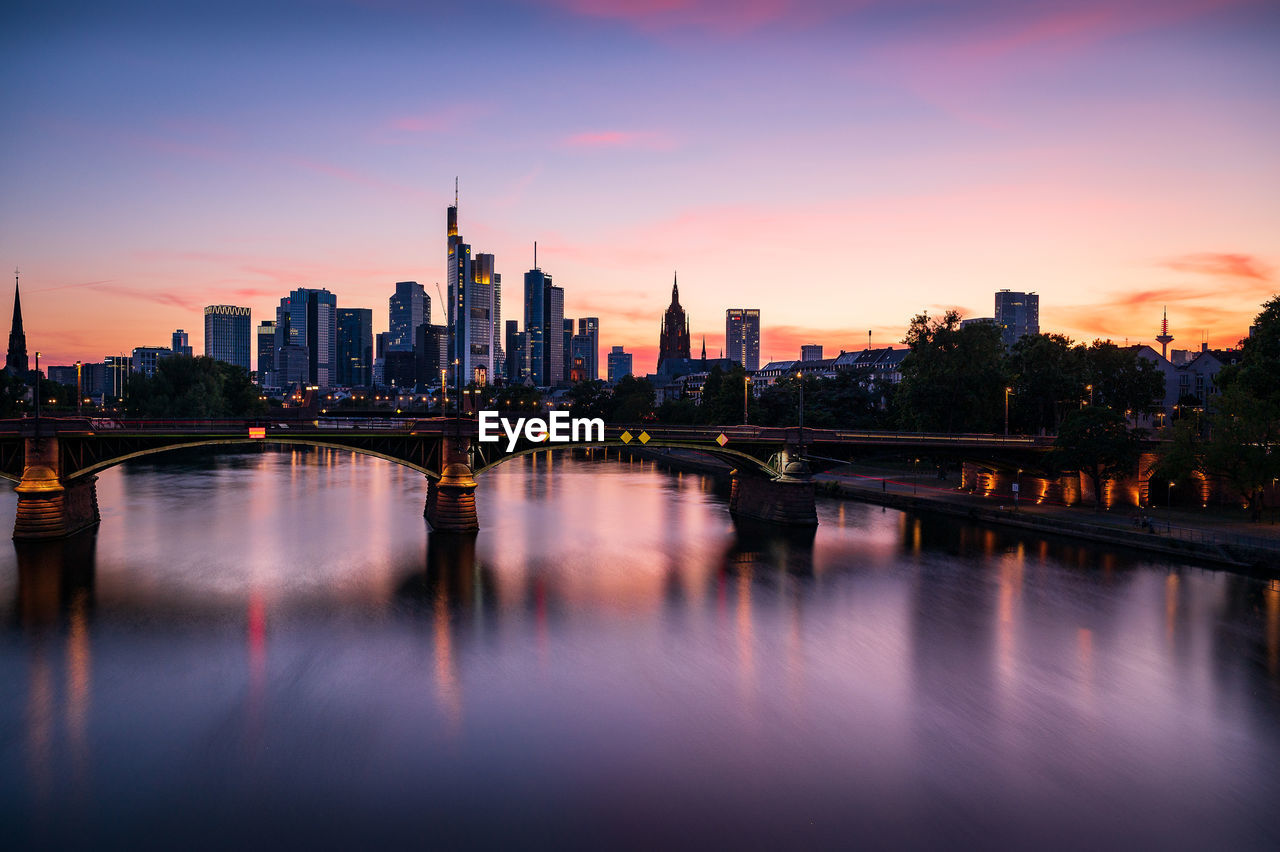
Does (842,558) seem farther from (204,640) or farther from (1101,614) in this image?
(204,640)

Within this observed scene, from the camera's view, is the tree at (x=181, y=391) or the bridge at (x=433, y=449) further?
the tree at (x=181, y=391)

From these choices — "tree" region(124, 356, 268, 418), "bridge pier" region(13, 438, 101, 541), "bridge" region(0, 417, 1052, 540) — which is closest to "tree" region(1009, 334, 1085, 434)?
"bridge" region(0, 417, 1052, 540)

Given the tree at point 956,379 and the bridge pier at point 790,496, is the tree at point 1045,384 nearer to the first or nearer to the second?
the tree at point 956,379

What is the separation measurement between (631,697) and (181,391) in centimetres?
13474

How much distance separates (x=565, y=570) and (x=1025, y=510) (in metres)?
42.3

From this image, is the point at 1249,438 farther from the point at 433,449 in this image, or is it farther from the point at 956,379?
the point at 433,449

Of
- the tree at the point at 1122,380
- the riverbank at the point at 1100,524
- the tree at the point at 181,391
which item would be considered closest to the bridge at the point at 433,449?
the riverbank at the point at 1100,524

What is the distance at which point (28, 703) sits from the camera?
28062mm

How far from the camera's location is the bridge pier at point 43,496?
173ft

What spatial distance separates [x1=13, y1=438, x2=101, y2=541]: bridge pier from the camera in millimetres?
52812

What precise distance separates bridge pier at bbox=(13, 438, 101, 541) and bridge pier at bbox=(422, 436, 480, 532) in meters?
Result: 26.3

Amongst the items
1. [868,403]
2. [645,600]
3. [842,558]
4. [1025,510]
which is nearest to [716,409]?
[868,403]

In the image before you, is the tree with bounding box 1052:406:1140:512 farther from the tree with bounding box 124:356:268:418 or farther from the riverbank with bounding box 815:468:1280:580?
the tree with bounding box 124:356:268:418

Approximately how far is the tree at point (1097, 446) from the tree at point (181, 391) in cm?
12336
